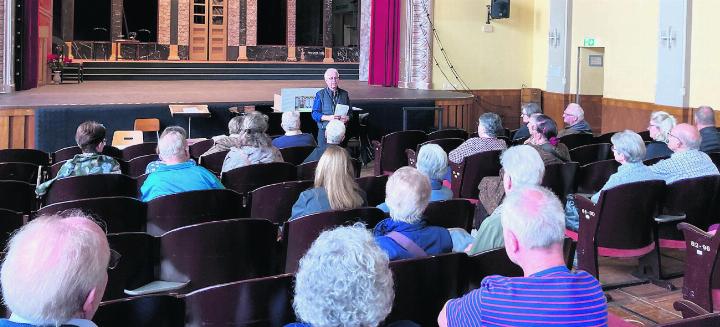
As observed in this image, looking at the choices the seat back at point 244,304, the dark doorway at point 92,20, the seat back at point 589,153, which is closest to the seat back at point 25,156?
the seat back at point 589,153

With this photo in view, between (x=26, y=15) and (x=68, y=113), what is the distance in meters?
3.72

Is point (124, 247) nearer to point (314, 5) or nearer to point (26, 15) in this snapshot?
point (26, 15)

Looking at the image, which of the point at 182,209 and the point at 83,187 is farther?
Result: the point at 83,187

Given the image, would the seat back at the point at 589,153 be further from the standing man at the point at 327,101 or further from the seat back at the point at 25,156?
the seat back at the point at 25,156

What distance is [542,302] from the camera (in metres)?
2.23

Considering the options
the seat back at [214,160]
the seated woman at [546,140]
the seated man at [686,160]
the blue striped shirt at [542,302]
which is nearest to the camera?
the blue striped shirt at [542,302]

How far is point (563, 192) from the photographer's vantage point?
5445 millimetres

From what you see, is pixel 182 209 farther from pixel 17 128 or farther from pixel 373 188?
pixel 17 128

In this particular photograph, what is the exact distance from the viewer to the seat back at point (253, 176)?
17.6 ft

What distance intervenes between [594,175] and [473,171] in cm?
92

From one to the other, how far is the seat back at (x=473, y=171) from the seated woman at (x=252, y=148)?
4.76 ft

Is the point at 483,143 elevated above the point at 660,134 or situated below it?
below

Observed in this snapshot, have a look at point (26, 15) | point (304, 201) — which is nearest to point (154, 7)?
point (26, 15)

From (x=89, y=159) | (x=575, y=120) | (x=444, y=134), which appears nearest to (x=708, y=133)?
(x=575, y=120)
